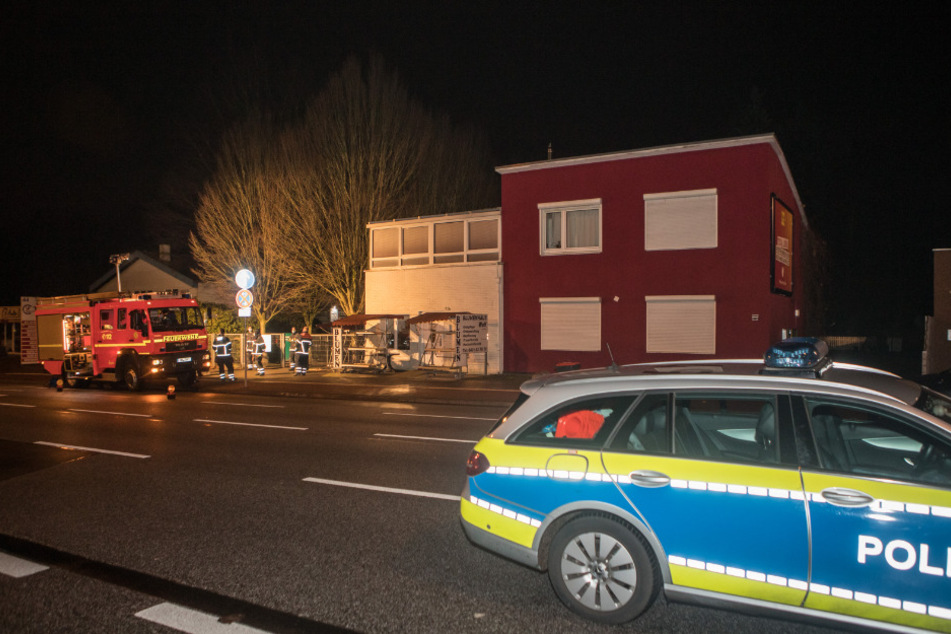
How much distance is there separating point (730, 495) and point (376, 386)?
631 inches

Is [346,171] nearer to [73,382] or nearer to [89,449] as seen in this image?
[73,382]

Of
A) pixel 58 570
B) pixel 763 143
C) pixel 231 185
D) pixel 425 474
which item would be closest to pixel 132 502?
pixel 58 570

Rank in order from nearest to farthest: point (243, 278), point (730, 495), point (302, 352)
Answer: point (730, 495)
point (243, 278)
point (302, 352)

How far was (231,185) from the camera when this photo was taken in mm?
28344

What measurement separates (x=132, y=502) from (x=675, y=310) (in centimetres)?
1641

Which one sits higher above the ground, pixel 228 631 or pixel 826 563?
pixel 826 563

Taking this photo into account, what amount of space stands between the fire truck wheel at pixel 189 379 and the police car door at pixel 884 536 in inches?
752

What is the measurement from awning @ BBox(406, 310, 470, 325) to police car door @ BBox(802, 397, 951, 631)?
1835 centimetres

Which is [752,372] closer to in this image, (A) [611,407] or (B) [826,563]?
(A) [611,407]

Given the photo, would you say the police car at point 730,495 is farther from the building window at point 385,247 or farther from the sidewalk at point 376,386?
A: the building window at point 385,247

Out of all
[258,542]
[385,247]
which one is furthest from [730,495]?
[385,247]

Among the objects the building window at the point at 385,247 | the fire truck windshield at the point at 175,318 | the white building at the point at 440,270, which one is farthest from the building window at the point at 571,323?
the fire truck windshield at the point at 175,318

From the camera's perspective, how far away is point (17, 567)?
4.79 metres

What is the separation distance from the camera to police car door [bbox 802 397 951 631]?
306 cm
